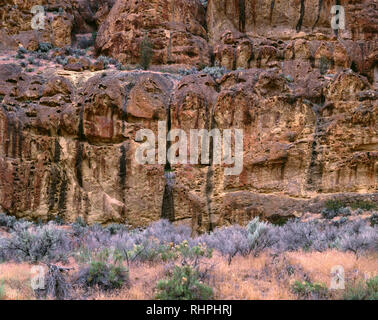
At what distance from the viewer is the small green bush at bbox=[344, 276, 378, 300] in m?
4.69

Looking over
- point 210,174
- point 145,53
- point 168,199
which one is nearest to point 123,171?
point 168,199

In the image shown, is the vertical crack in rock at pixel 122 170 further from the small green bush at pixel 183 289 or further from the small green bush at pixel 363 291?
the small green bush at pixel 363 291

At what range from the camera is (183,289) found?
473 centimetres

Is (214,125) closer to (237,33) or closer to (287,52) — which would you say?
(287,52)

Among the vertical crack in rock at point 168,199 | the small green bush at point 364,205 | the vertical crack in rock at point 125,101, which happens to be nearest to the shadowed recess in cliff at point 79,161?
the vertical crack in rock at point 125,101

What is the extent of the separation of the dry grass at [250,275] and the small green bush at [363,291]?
0.47ft

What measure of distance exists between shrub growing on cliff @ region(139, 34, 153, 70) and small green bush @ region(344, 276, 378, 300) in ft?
51.7

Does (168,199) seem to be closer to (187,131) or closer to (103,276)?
(187,131)

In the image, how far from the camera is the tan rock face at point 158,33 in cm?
1875

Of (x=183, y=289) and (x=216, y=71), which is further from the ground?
(x=216, y=71)

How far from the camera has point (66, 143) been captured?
12602mm

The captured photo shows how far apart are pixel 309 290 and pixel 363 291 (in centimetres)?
A: 75

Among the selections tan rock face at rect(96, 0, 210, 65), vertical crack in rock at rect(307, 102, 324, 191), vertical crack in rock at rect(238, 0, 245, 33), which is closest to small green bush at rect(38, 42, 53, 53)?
tan rock face at rect(96, 0, 210, 65)

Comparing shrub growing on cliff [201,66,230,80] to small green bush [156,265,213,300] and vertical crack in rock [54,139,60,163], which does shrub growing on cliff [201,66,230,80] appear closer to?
vertical crack in rock [54,139,60,163]
